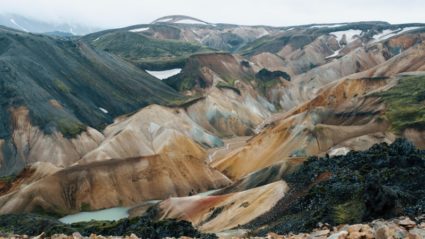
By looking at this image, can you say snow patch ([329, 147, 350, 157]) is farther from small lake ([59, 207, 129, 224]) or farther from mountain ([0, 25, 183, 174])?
mountain ([0, 25, 183, 174])

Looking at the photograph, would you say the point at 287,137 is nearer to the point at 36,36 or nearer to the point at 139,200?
the point at 139,200

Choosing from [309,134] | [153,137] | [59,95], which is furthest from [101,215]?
[59,95]

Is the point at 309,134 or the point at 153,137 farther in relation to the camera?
the point at 153,137

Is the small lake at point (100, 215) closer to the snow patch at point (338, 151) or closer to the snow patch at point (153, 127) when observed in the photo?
the snow patch at point (338, 151)

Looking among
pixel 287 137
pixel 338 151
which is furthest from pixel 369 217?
pixel 287 137

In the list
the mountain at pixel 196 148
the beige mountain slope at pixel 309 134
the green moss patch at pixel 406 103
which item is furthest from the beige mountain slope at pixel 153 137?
the green moss patch at pixel 406 103

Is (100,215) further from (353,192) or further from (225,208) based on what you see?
(353,192)
